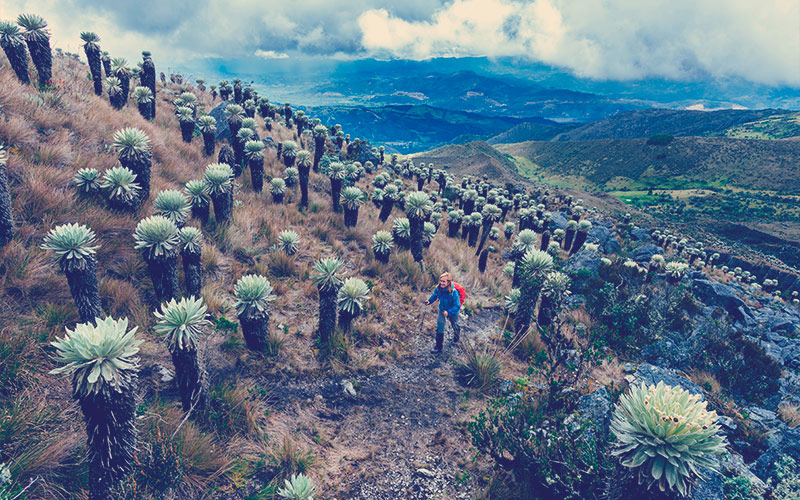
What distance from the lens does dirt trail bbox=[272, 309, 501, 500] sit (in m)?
4.83

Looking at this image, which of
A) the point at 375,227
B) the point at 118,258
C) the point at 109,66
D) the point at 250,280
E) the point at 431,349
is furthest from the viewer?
the point at 109,66

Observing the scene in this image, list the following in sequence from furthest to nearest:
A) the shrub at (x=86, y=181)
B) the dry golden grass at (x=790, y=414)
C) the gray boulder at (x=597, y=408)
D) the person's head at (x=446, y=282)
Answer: the dry golden grass at (x=790, y=414), the person's head at (x=446, y=282), the shrub at (x=86, y=181), the gray boulder at (x=597, y=408)

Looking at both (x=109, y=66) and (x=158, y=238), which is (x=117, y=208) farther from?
(x=109, y=66)

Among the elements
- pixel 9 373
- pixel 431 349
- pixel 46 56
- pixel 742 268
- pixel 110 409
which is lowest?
pixel 742 268

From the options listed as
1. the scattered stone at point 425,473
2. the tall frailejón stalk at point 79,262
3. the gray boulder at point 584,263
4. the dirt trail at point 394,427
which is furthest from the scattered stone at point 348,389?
the gray boulder at point 584,263

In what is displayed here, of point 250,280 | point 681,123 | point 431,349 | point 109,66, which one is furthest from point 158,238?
point 681,123

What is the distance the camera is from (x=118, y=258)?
22.3 ft

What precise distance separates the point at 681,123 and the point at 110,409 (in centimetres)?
23019

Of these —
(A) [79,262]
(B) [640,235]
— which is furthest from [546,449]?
(B) [640,235]

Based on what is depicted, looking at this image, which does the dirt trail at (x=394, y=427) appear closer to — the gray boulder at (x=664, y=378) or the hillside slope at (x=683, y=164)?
the gray boulder at (x=664, y=378)

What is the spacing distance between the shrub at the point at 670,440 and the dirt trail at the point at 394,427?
2.47 metres

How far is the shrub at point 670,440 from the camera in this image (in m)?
3.19

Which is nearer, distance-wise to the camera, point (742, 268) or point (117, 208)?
point (117, 208)

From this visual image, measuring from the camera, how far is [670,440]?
10.7 ft
